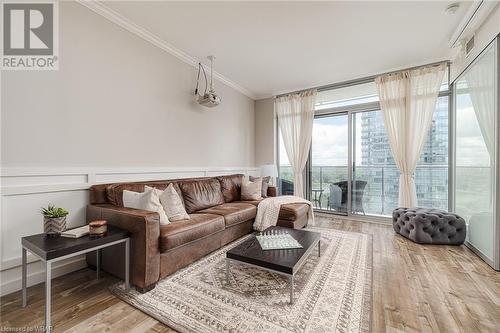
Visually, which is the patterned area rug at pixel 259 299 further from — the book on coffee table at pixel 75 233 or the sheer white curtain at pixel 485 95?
the sheer white curtain at pixel 485 95

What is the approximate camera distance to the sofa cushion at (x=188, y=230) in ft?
6.25

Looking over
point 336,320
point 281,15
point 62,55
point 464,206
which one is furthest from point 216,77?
point 464,206

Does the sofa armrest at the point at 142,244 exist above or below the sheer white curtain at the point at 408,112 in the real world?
below

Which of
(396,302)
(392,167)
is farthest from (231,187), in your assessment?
(392,167)

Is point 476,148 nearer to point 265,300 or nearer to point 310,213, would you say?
point 310,213

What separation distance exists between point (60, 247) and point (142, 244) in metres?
0.51

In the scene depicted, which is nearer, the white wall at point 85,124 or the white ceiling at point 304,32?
the white wall at point 85,124

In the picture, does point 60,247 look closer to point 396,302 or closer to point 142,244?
point 142,244

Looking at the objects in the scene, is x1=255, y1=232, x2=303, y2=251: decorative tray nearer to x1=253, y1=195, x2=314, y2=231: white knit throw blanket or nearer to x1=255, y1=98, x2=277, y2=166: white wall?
x1=253, y1=195, x2=314, y2=231: white knit throw blanket

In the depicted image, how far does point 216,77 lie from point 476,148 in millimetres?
3932

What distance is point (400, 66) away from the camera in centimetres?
363

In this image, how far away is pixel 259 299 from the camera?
1.70 m

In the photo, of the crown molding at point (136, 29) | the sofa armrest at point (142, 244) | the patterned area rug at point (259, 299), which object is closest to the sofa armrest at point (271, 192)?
the patterned area rug at point (259, 299)

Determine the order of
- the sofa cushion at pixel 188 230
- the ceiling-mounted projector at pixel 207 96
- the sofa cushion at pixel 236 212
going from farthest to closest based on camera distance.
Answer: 1. the ceiling-mounted projector at pixel 207 96
2. the sofa cushion at pixel 236 212
3. the sofa cushion at pixel 188 230
